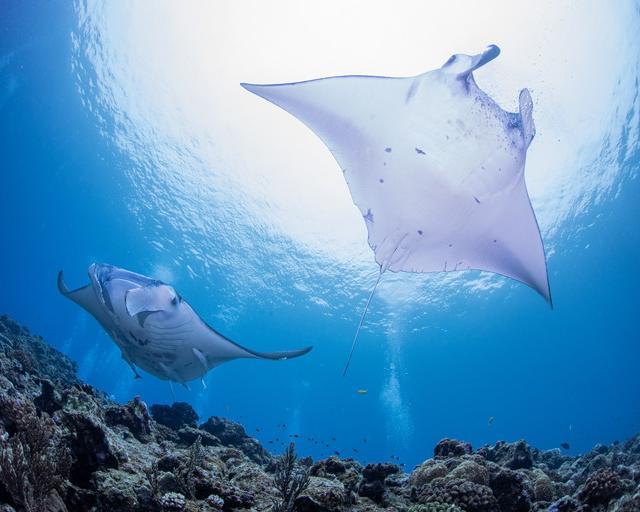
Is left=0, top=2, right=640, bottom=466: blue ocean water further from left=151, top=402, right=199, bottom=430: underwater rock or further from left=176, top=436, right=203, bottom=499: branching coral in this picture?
left=176, top=436, right=203, bottom=499: branching coral

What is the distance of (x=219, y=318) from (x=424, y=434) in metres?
49.2

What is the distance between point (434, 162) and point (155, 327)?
4463 mm

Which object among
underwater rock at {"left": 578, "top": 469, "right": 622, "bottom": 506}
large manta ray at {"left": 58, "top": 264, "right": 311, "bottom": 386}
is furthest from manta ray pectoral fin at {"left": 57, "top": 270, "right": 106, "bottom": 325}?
underwater rock at {"left": 578, "top": 469, "right": 622, "bottom": 506}

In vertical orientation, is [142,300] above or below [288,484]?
above

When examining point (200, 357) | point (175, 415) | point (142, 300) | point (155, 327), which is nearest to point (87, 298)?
point (155, 327)

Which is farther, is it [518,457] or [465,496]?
[518,457]

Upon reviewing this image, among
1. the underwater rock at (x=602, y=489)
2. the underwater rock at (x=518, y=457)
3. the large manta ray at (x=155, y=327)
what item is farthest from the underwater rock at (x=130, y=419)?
the underwater rock at (x=518, y=457)

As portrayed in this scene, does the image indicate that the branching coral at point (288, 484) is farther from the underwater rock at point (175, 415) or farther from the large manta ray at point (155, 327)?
the underwater rock at point (175, 415)

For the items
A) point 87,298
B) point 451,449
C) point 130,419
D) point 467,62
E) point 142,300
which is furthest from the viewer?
point 87,298

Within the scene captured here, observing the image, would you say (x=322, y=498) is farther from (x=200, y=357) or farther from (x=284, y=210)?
(x=284, y=210)

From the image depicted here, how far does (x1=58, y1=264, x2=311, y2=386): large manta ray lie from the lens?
492 centimetres

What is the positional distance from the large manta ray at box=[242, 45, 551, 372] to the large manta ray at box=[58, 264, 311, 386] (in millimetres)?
2245

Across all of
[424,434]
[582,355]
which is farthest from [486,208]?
[424,434]

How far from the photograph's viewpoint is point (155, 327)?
533 cm
